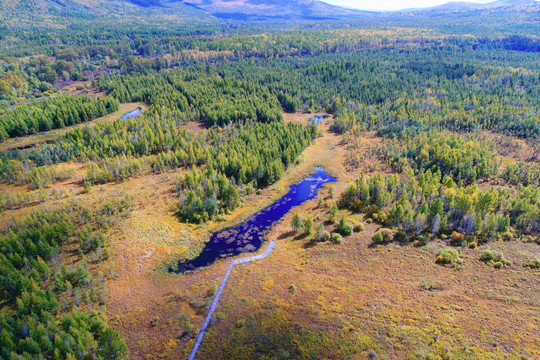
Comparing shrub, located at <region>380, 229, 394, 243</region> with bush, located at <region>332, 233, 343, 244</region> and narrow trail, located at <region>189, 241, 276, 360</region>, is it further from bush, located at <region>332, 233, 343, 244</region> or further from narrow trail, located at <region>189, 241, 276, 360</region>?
narrow trail, located at <region>189, 241, 276, 360</region>

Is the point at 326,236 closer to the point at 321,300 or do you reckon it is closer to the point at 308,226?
the point at 308,226

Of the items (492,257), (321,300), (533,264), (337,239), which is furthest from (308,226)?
(533,264)

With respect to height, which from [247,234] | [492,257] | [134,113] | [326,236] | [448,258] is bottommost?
[247,234]

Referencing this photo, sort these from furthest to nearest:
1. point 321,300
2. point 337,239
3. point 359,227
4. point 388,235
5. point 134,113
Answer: point 134,113, point 359,227, point 337,239, point 388,235, point 321,300

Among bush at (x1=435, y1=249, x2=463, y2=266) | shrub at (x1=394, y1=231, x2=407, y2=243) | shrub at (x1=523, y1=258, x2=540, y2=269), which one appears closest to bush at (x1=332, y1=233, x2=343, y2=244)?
shrub at (x1=394, y1=231, x2=407, y2=243)

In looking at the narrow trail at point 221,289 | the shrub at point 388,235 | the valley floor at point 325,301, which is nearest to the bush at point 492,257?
the valley floor at point 325,301

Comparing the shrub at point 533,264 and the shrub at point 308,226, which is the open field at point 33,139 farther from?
the shrub at point 533,264
